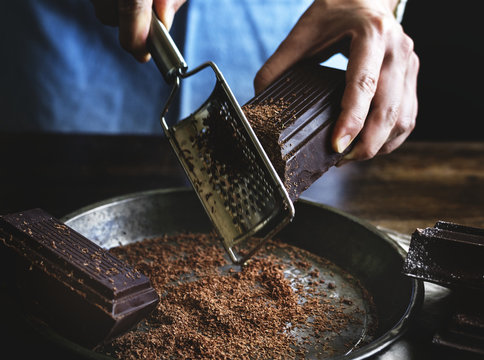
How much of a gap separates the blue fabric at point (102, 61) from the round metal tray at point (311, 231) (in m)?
0.89

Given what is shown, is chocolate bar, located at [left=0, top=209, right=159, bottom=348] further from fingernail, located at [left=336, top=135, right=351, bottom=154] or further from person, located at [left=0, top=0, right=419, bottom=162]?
person, located at [left=0, top=0, right=419, bottom=162]

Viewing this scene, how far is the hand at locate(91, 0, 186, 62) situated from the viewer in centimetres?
121

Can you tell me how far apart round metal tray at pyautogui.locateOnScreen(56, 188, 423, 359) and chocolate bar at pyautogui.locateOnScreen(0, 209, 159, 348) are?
27 centimetres

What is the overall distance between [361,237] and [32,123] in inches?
66.5

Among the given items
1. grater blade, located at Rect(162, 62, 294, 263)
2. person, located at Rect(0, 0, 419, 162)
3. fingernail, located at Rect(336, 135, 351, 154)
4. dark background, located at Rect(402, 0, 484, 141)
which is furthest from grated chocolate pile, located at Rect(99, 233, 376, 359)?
dark background, located at Rect(402, 0, 484, 141)

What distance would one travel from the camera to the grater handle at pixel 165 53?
3.69 feet

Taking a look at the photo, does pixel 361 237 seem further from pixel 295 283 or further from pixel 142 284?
pixel 142 284

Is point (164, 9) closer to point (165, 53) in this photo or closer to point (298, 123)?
point (165, 53)

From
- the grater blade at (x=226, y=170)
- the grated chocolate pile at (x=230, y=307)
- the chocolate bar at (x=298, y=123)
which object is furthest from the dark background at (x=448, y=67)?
the grater blade at (x=226, y=170)

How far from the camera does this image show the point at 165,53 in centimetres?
116

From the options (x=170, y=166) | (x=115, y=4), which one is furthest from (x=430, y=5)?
(x=115, y=4)

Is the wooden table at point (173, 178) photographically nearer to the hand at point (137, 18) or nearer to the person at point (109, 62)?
the person at point (109, 62)

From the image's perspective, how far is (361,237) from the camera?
1.46 m

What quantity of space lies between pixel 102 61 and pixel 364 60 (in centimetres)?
135
